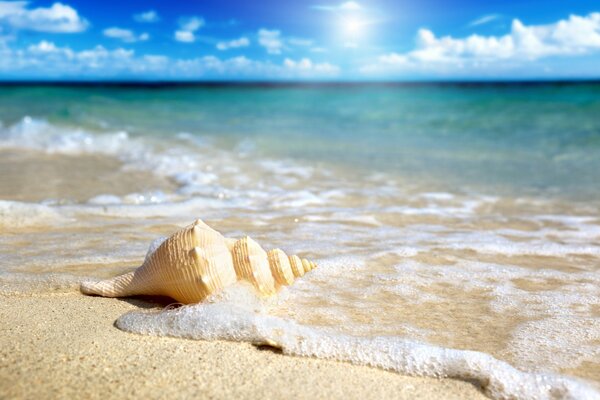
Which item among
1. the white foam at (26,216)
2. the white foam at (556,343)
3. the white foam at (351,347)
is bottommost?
the white foam at (556,343)

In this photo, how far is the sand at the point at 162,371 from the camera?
2.12 metres

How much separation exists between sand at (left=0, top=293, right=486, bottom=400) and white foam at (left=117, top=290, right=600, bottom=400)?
0.05m

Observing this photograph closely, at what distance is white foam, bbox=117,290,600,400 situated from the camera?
2.31 meters

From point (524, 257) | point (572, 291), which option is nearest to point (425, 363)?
point (572, 291)

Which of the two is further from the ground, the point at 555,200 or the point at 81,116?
the point at 81,116

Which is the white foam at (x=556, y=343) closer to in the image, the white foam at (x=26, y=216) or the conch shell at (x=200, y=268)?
the conch shell at (x=200, y=268)

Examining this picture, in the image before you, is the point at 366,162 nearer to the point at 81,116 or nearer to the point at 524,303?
the point at 524,303

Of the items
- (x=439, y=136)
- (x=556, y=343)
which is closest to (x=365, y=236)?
(x=556, y=343)

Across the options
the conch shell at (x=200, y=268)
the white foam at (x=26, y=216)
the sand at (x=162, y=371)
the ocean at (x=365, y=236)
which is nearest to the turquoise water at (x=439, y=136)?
the ocean at (x=365, y=236)

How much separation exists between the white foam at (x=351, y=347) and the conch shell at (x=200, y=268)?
0.36 ft

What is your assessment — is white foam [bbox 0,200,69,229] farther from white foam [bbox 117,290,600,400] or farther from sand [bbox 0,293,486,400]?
white foam [bbox 117,290,600,400]

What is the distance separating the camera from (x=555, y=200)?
671 centimetres

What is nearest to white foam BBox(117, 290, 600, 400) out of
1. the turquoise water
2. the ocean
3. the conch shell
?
the ocean

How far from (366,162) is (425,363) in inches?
286
